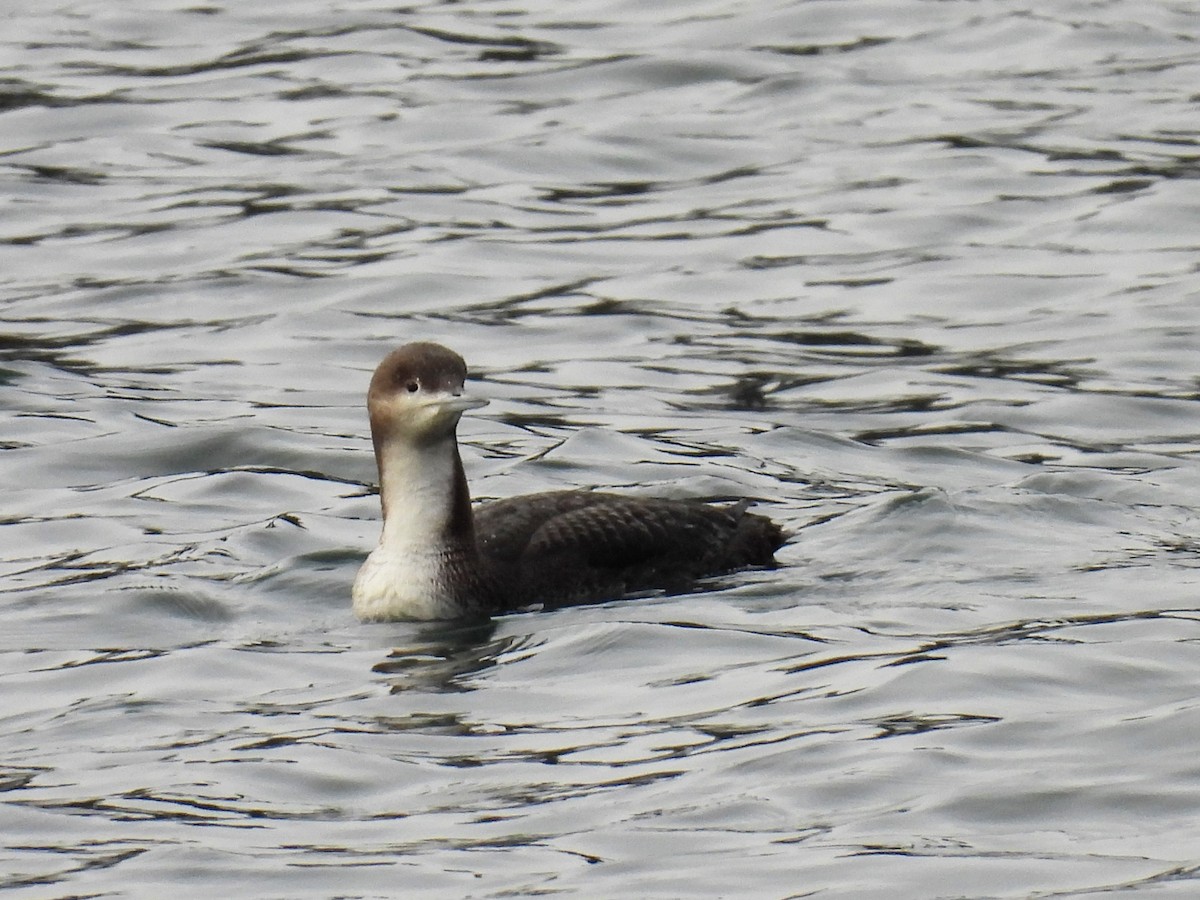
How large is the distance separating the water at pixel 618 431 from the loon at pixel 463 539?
0.16m

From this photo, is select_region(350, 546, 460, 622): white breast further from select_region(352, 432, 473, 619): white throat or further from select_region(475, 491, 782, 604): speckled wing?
select_region(475, 491, 782, 604): speckled wing

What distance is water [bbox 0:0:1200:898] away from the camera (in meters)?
7.41

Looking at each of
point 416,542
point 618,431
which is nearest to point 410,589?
point 416,542

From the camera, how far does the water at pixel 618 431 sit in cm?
741

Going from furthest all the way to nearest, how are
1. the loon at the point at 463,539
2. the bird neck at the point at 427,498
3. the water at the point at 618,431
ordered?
the bird neck at the point at 427,498 → the loon at the point at 463,539 → the water at the point at 618,431

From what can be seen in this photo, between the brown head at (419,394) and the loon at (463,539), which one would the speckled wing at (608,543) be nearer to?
the loon at (463,539)

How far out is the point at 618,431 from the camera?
13086 millimetres

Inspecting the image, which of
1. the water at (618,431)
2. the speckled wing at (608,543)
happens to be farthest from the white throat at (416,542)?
the speckled wing at (608,543)

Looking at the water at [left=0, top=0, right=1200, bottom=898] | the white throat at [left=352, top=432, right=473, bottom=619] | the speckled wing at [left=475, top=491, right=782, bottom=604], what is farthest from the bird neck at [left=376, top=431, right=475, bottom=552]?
the water at [left=0, top=0, right=1200, bottom=898]

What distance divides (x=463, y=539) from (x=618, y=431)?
127 inches

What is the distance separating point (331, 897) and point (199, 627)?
3278mm

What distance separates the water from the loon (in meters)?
0.16

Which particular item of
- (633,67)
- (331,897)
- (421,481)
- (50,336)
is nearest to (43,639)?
(421,481)

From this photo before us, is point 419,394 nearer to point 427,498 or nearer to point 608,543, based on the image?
point 427,498
